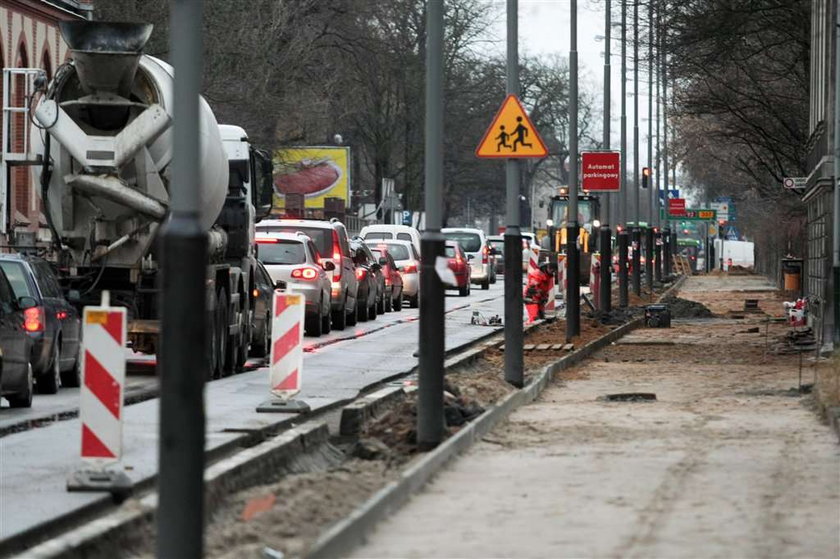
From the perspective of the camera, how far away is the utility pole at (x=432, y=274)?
49.1ft

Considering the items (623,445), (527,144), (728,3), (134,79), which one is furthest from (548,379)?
(728,3)

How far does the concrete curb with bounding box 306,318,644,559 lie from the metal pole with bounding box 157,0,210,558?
988mm

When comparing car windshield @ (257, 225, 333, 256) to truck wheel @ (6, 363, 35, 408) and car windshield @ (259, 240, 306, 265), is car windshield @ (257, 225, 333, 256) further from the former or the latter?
truck wheel @ (6, 363, 35, 408)

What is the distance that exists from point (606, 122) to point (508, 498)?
2981 cm

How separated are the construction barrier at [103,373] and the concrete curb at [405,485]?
65.5 inches

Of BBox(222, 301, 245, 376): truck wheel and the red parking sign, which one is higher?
the red parking sign

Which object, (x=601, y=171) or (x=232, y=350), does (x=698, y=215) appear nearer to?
(x=601, y=171)

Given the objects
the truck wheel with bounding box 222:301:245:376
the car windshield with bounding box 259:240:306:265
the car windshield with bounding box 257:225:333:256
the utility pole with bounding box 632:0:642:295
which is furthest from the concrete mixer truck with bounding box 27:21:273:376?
the utility pole with bounding box 632:0:642:295

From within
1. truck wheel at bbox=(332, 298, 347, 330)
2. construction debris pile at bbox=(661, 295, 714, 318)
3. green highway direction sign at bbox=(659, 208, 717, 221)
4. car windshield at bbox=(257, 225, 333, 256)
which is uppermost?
green highway direction sign at bbox=(659, 208, 717, 221)

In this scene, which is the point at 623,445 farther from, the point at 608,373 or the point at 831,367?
the point at 608,373

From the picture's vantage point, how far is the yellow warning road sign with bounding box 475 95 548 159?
20.5 meters

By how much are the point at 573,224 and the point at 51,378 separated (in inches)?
451

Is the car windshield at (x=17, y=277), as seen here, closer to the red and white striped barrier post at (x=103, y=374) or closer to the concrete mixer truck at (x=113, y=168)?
the concrete mixer truck at (x=113, y=168)

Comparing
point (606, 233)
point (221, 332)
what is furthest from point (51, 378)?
point (606, 233)
